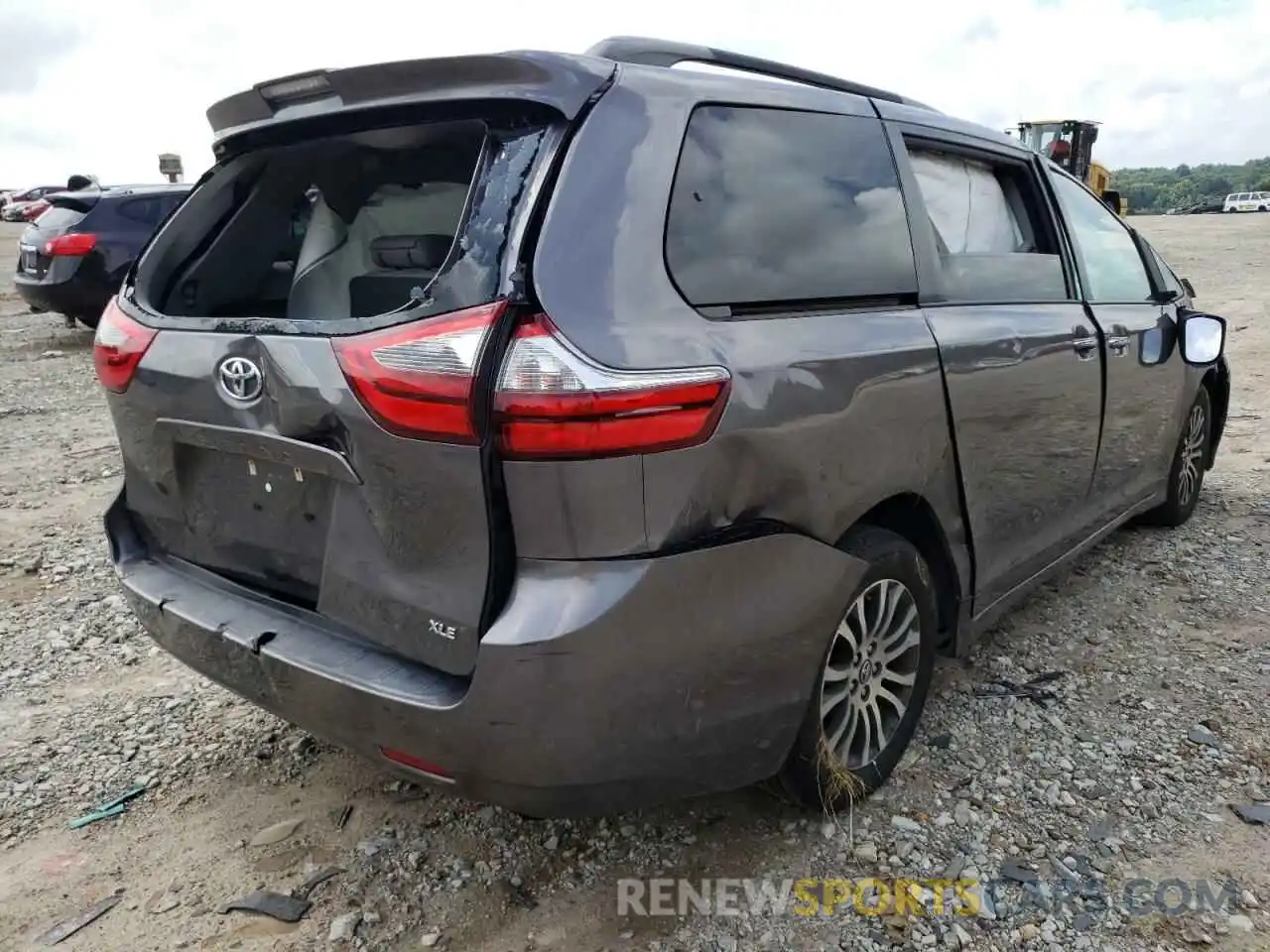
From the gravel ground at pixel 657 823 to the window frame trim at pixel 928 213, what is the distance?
1308 millimetres

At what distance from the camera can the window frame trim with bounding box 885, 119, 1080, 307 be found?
2.63 metres

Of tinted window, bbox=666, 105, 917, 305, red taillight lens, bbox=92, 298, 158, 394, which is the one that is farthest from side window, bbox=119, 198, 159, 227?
tinted window, bbox=666, 105, 917, 305

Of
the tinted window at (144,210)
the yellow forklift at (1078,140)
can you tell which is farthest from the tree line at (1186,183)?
the tinted window at (144,210)

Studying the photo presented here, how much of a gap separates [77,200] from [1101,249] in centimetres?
987

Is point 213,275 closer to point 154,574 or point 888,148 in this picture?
point 154,574

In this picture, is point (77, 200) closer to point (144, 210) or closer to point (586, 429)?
point (144, 210)

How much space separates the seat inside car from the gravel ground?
1.32m

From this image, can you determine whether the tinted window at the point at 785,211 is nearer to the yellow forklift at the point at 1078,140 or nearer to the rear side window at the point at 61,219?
the rear side window at the point at 61,219

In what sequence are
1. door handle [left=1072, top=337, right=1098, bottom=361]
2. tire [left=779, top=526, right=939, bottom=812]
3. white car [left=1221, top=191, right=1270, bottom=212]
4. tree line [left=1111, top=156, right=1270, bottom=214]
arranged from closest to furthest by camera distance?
tire [left=779, top=526, right=939, bottom=812] < door handle [left=1072, top=337, right=1098, bottom=361] < white car [left=1221, top=191, right=1270, bottom=212] < tree line [left=1111, top=156, right=1270, bottom=214]

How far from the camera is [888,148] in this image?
2.63 metres

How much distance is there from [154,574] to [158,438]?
0.39 meters

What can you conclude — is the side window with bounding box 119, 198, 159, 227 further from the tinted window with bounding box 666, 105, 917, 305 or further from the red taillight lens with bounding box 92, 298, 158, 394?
the tinted window with bounding box 666, 105, 917, 305

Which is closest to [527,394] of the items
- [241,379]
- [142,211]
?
[241,379]

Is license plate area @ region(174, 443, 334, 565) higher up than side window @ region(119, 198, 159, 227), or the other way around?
side window @ region(119, 198, 159, 227)
